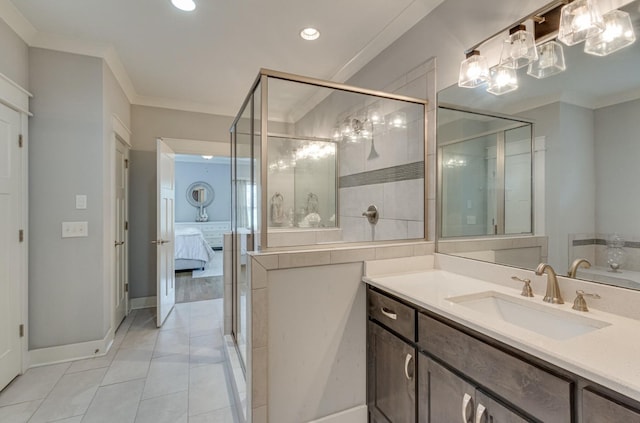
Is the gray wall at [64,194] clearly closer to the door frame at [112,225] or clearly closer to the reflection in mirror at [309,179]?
the door frame at [112,225]

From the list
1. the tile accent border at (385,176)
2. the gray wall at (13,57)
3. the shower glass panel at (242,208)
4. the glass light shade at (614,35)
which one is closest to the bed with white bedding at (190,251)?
the shower glass panel at (242,208)

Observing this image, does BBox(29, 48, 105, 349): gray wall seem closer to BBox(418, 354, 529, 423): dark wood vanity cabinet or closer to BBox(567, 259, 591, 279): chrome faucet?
BBox(418, 354, 529, 423): dark wood vanity cabinet

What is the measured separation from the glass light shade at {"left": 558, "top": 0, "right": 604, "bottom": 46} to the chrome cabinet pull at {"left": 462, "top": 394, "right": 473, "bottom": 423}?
4.79ft

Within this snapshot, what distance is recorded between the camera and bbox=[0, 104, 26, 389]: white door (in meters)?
2.08

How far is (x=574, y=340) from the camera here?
34.8 inches

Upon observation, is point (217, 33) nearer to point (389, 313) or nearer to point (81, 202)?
point (81, 202)

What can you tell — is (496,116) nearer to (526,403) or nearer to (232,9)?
(526,403)

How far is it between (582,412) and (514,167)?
1.12m

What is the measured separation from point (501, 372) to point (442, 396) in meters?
0.32

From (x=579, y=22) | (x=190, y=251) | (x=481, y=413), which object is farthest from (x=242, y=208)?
(x=190, y=251)

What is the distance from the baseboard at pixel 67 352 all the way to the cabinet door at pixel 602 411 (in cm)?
325

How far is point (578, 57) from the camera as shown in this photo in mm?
1240

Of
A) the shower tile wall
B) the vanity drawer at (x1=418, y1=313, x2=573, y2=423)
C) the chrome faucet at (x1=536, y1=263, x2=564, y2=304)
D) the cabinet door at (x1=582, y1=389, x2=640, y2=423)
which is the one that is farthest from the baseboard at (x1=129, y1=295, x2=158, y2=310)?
the cabinet door at (x1=582, y1=389, x2=640, y2=423)

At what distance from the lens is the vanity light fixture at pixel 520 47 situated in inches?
52.6
